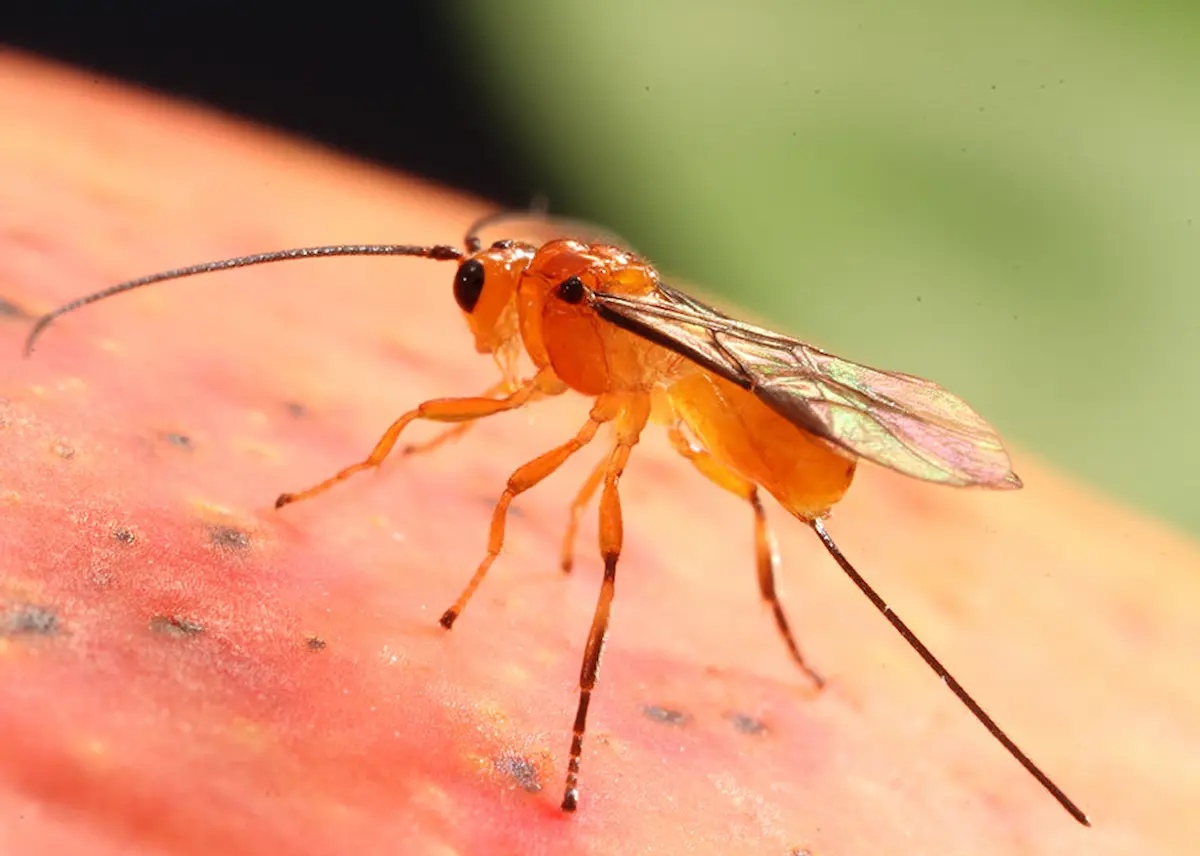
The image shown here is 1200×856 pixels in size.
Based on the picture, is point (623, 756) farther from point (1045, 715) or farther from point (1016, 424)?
point (1016, 424)

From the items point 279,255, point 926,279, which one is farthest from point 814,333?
point 279,255

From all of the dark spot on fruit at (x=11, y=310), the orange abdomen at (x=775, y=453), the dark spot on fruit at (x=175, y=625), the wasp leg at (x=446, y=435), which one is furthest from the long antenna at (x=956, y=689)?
the dark spot on fruit at (x=11, y=310)

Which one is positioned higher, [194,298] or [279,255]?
[279,255]

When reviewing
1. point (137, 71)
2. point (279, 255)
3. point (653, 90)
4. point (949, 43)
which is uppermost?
point (949, 43)

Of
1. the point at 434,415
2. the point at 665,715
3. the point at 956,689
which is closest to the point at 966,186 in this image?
the point at 434,415

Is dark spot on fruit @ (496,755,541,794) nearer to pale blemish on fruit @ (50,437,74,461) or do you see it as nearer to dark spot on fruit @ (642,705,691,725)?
dark spot on fruit @ (642,705,691,725)

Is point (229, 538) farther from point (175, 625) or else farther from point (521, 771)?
point (521, 771)

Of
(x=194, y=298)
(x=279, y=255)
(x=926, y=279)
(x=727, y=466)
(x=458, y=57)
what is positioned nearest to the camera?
(x=279, y=255)

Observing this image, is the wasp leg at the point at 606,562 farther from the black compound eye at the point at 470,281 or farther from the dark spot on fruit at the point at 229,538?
the dark spot on fruit at the point at 229,538
